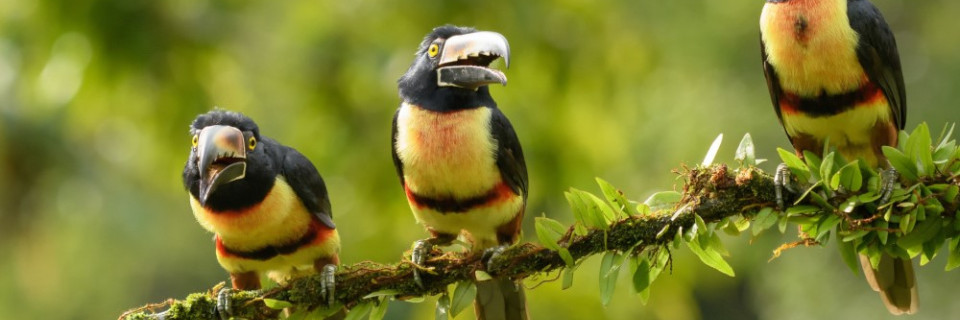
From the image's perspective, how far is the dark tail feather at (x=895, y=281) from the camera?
436 cm

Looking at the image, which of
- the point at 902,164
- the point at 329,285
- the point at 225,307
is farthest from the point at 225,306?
the point at 902,164

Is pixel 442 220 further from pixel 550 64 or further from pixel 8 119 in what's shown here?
pixel 8 119

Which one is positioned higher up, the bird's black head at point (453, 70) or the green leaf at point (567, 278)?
the bird's black head at point (453, 70)

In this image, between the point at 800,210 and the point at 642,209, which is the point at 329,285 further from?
the point at 800,210

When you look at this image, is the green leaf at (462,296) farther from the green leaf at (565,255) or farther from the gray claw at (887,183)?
the gray claw at (887,183)

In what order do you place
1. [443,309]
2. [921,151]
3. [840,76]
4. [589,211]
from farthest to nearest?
1. [840,76]
2. [443,309]
3. [589,211]
4. [921,151]

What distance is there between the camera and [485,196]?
4.57 metres

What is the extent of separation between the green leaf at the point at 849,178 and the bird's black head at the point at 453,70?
1.20m

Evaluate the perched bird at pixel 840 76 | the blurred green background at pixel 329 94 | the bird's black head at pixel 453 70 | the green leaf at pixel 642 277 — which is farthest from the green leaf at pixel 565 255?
the blurred green background at pixel 329 94

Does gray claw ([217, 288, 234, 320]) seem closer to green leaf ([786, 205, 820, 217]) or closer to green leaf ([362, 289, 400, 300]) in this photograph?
green leaf ([362, 289, 400, 300])

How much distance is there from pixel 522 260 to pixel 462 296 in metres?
0.24

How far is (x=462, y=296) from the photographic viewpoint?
3.98 m

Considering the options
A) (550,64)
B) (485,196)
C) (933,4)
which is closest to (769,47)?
(485,196)

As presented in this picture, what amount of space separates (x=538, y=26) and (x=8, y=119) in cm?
561
